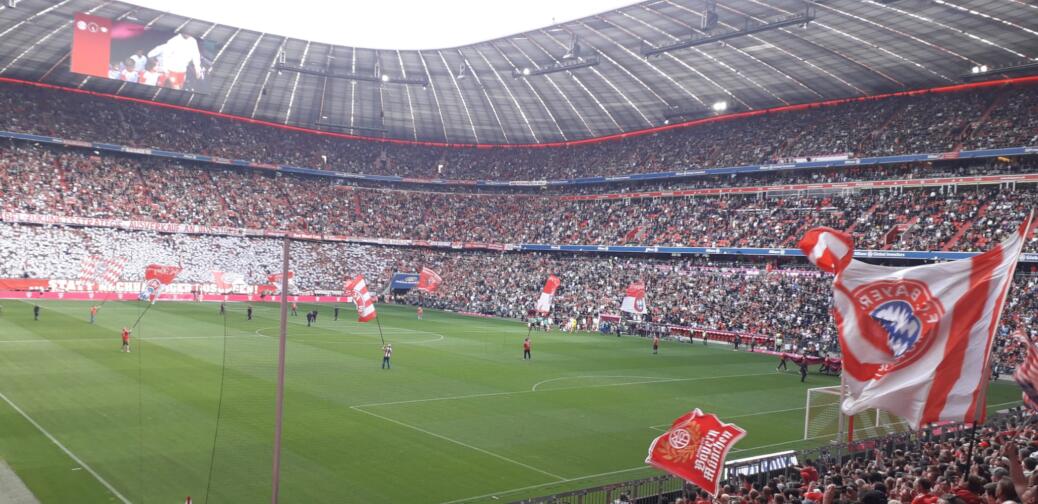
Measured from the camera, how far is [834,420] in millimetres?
25672

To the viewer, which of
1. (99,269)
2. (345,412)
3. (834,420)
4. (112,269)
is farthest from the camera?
(99,269)

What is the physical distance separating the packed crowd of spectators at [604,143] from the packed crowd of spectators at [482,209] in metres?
2.64

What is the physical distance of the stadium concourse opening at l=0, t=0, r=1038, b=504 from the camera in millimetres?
15922

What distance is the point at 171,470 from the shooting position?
18.2 metres

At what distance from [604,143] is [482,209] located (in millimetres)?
16397

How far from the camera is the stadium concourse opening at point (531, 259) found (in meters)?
15.9

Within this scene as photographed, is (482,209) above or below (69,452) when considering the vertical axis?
Answer: above

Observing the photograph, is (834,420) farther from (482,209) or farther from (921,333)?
(482,209)

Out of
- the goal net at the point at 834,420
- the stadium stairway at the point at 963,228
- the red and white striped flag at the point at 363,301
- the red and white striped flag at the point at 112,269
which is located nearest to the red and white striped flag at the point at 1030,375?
the goal net at the point at 834,420

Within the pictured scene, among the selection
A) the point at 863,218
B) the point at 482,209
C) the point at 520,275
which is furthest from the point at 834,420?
the point at 482,209

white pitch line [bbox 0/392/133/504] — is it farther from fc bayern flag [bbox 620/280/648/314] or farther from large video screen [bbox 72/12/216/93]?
large video screen [bbox 72/12/216/93]

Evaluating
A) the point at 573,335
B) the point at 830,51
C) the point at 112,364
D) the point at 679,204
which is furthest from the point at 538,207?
the point at 112,364

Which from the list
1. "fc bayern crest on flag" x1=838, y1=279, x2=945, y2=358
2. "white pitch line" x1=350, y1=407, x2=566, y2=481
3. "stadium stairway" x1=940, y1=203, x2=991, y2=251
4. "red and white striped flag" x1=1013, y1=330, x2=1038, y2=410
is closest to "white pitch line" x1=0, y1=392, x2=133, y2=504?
"white pitch line" x1=350, y1=407, x2=566, y2=481

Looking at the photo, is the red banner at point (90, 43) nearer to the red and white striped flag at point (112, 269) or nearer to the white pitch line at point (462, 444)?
the red and white striped flag at point (112, 269)
